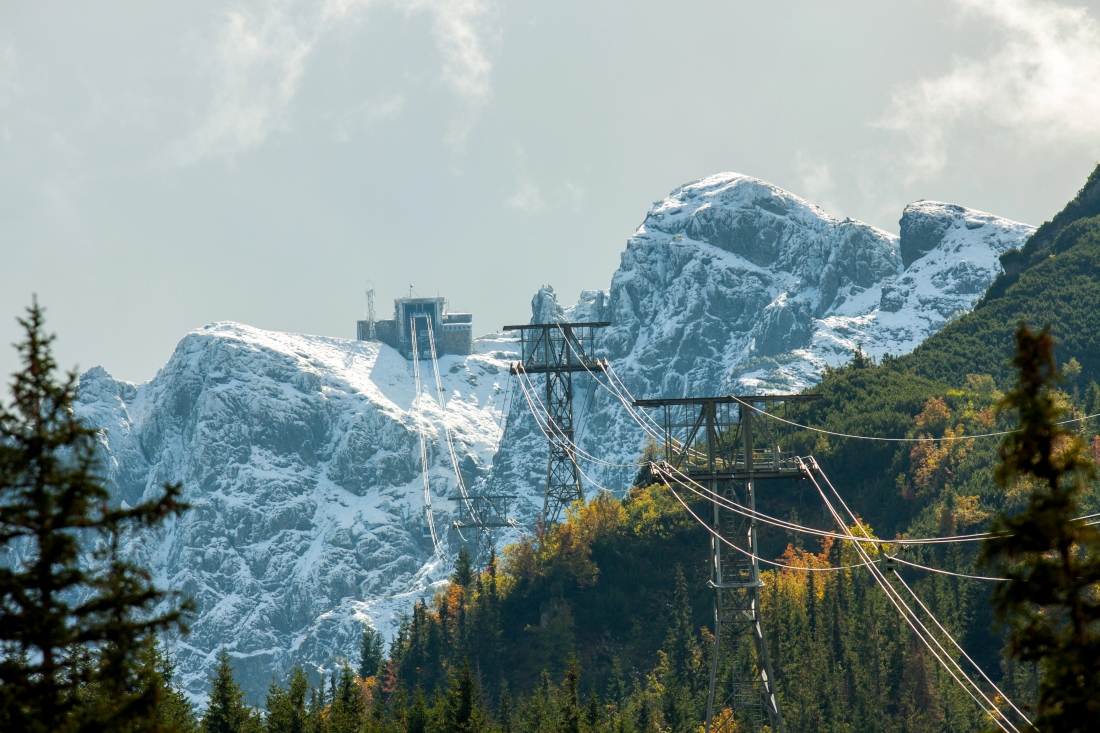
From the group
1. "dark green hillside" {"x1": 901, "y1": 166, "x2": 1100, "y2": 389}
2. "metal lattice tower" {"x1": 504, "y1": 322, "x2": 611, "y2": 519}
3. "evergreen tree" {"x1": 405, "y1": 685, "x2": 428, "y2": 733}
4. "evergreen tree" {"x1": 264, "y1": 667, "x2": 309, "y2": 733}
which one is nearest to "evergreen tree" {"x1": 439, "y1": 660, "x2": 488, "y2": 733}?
"evergreen tree" {"x1": 405, "y1": 685, "x2": 428, "y2": 733}

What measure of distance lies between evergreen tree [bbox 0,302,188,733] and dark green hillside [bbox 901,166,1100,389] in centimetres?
15223

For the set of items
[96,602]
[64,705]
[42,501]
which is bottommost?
[64,705]

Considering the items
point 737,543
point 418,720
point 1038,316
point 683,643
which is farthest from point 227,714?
point 1038,316

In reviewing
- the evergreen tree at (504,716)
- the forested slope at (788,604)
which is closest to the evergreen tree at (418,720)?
the forested slope at (788,604)

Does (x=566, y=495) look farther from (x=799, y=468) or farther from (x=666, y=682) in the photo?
(x=799, y=468)

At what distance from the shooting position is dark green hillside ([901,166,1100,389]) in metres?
172

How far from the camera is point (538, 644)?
12388cm

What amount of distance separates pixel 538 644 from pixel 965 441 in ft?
146

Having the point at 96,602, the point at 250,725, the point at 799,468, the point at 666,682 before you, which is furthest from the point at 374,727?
the point at 96,602

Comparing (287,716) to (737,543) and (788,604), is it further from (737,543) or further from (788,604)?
(788,604)

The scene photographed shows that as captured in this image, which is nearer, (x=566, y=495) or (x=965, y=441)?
(x=566, y=495)

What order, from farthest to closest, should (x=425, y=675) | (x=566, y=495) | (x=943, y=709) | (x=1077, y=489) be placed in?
(x=425, y=675)
(x=566, y=495)
(x=943, y=709)
(x=1077, y=489)

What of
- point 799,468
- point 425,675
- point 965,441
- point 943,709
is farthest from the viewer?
point 965,441

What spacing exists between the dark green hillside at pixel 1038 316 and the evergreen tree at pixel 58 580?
499 feet
